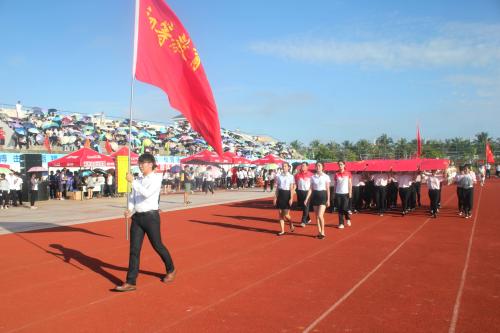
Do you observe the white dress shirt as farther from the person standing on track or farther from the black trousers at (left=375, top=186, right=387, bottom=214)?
the black trousers at (left=375, top=186, right=387, bottom=214)

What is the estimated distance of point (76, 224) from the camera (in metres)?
12.4

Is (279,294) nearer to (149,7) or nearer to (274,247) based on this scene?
(274,247)

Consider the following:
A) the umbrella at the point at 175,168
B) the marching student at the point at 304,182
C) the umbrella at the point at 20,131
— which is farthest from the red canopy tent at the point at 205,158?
the marching student at the point at 304,182

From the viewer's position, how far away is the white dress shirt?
18.6ft

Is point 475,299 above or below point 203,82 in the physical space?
below

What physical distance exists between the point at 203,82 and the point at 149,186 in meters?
3.32

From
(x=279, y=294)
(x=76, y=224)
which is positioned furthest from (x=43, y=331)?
(x=76, y=224)

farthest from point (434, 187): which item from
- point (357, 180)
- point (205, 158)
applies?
point (205, 158)

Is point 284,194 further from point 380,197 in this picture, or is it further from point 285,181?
point 380,197

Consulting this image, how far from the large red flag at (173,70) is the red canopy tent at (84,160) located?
13.2 m

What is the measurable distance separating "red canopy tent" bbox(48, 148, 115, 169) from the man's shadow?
11.9 metres

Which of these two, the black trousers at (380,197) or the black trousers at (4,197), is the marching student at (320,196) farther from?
the black trousers at (4,197)

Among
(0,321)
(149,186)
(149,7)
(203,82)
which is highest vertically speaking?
(149,7)

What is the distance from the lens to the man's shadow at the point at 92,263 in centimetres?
641
